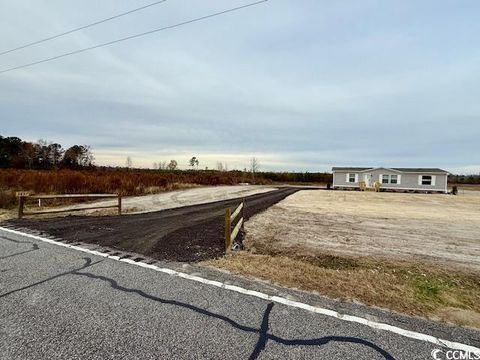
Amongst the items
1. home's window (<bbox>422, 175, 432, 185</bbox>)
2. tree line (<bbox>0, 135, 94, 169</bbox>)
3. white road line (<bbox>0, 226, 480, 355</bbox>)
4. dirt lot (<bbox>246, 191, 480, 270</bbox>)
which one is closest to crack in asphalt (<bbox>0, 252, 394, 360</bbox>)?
white road line (<bbox>0, 226, 480, 355</bbox>)

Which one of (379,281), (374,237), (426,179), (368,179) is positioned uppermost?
(426,179)

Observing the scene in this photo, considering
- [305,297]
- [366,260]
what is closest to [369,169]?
[366,260]

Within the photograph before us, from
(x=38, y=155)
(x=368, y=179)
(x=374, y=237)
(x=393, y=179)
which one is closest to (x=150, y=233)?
(x=374, y=237)

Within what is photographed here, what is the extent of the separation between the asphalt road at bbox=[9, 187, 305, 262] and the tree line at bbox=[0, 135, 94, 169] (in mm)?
51409

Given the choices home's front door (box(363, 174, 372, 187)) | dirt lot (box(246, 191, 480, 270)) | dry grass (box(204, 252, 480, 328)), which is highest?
home's front door (box(363, 174, 372, 187))

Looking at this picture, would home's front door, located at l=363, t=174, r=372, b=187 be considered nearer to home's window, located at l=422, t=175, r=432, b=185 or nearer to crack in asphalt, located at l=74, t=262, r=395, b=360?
home's window, located at l=422, t=175, r=432, b=185

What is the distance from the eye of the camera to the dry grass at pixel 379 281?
3.83 m

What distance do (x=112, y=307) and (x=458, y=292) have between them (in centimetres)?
509

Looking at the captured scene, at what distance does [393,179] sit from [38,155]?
6988 centimetres

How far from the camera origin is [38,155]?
6309 centimetres

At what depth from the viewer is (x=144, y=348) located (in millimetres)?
2699

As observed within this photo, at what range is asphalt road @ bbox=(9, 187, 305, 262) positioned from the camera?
21.1ft

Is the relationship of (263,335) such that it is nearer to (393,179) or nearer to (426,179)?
(393,179)

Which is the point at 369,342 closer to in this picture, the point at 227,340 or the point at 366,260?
the point at 227,340
